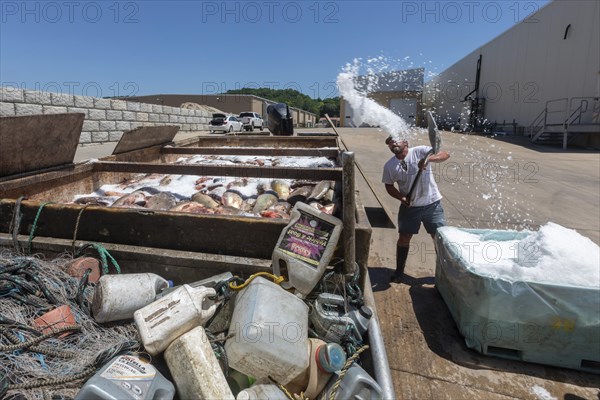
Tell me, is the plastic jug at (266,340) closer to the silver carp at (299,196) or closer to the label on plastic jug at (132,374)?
the label on plastic jug at (132,374)

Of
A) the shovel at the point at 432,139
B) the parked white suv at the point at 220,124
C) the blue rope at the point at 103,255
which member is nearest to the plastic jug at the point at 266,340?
the blue rope at the point at 103,255

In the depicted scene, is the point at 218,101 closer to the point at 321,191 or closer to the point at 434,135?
the point at 321,191

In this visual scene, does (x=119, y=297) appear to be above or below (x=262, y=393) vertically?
above

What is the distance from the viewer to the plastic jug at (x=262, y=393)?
55.4 inches

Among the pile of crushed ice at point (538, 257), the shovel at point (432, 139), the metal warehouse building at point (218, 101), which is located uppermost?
the metal warehouse building at point (218, 101)

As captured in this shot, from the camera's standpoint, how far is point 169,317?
1.55 metres

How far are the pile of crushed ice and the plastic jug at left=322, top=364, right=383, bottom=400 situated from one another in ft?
3.94

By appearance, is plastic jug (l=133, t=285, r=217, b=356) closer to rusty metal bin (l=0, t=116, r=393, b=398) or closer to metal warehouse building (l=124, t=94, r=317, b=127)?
rusty metal bin (l=0, t=116, r=393, b=398)

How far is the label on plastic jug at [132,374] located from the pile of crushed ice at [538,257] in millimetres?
2057

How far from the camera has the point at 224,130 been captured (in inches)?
882

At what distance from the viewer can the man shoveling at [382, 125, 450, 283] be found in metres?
3.47

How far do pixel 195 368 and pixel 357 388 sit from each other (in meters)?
0.72

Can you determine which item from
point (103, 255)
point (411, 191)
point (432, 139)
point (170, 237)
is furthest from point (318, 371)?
point (432, 139)

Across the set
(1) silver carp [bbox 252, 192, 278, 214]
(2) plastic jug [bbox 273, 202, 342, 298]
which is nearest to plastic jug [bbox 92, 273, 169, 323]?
(2) plastic jug [bbox 273, 202, 342, 298]
